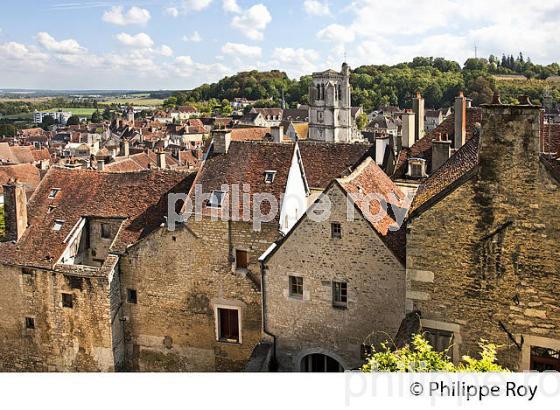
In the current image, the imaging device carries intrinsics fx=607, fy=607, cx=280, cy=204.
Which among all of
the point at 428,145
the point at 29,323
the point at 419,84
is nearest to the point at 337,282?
the point at 29,323

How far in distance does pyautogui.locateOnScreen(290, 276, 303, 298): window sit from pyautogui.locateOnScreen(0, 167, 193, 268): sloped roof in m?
4.59

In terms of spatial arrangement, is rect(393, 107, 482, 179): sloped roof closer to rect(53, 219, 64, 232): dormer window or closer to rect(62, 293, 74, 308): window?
rect(53, 219, 64, 232): dormer window

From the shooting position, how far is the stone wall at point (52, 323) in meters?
15.4

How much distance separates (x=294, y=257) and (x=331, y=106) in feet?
150

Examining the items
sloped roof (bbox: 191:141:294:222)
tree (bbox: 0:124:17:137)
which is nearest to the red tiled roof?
sloped roof (bbox: 191:141:294:222)

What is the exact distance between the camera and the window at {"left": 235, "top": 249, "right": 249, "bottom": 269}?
1451cm

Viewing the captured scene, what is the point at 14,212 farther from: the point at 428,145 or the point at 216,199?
the point at 428,145

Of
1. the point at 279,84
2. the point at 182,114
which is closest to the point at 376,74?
the point at 279,84

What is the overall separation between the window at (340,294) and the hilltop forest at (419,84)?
5197 millimetres

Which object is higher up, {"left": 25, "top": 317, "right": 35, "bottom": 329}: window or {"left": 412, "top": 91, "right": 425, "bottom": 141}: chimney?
{"left": 412, "top": 91, "right": 425, "bottom": 141}: chimney

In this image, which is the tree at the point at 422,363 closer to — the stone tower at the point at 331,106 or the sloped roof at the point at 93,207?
the sloped roof at the point at 93,207

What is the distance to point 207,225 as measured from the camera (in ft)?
47.9

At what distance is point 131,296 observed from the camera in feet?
51.1

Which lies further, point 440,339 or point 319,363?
point 319,363
